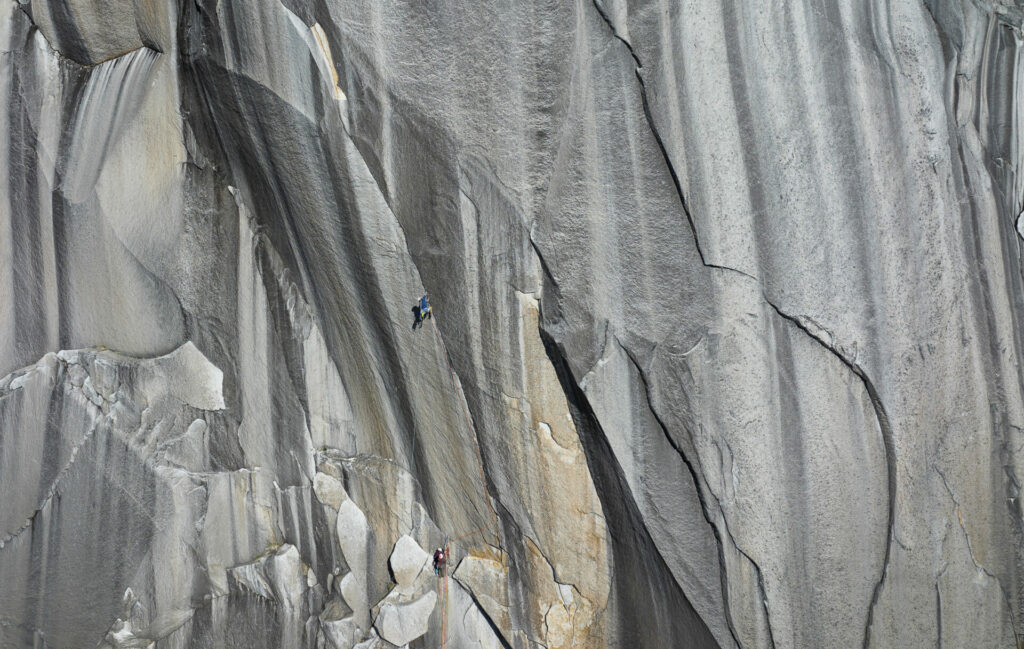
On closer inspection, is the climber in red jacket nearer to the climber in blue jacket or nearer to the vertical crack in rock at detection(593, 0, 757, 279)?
the climber in blue jacket

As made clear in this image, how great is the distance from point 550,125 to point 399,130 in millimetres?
566

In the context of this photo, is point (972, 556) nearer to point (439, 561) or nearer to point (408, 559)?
point (439, 561)

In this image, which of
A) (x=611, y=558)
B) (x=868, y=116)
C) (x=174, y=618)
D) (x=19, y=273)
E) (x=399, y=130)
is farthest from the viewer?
(x=174, y=618)

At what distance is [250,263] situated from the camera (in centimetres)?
337

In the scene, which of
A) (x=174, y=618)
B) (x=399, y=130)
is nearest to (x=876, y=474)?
(x=399, y=130)

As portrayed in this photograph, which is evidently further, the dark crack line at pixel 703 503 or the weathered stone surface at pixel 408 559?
the weathered stone surface at pixel 408 559

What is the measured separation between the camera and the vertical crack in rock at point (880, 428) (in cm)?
262

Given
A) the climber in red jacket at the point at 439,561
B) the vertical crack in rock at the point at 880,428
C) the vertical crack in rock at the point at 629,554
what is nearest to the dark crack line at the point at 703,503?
the vertical crack in rock at the point at 629,554

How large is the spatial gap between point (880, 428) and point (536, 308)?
4.27 ft

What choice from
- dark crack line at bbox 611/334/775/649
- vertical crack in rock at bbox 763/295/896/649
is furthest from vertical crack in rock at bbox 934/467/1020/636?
dark crack line at bbox 611/334/775/649

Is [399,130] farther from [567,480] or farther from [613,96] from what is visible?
[567,480]

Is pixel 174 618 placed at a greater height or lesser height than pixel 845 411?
lesser

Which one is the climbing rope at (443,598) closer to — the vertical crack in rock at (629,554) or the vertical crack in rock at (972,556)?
the vertical crack in rock at (629,554)

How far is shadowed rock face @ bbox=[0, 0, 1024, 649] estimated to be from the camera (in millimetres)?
2586
